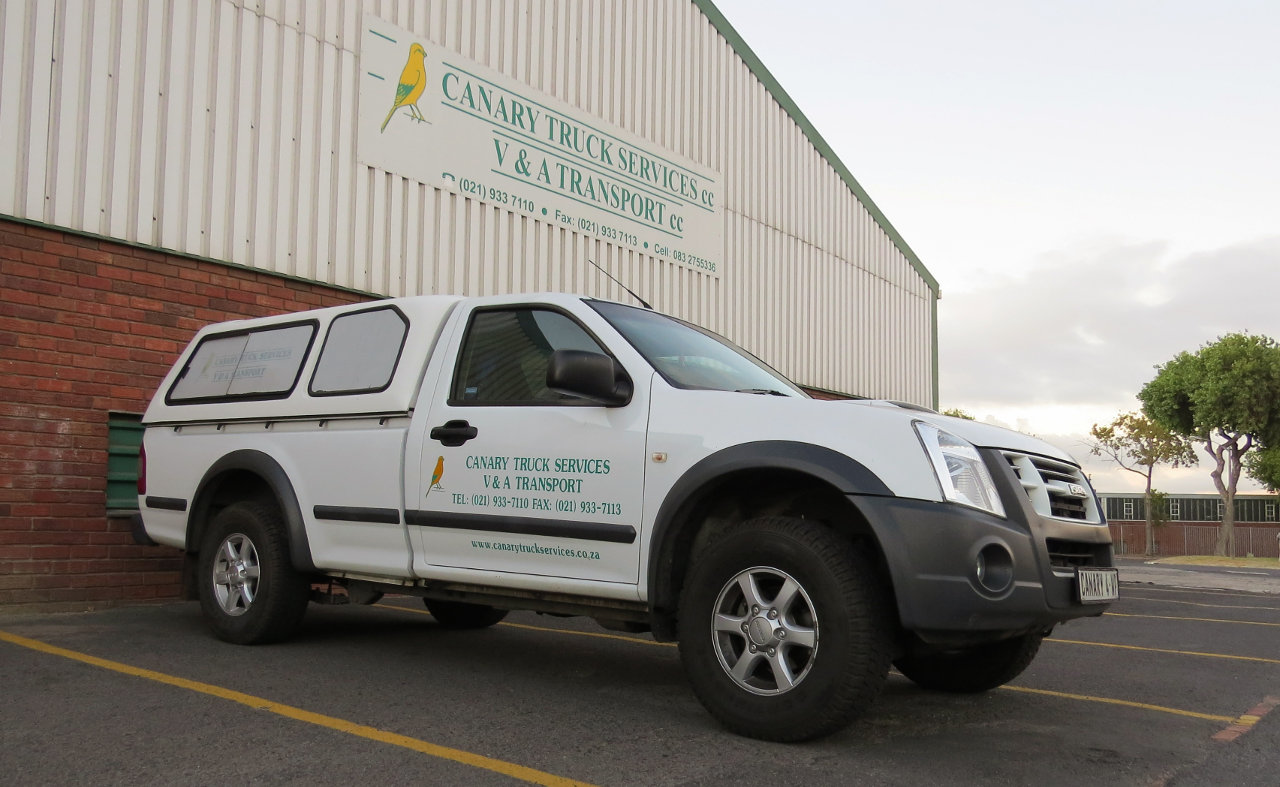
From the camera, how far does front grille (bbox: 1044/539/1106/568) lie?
4.16m

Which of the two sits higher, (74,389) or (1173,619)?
(74,389)

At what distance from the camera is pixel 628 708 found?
4660 mm

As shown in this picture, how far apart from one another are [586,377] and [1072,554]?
2166 millimetres

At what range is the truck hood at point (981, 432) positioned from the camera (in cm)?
417

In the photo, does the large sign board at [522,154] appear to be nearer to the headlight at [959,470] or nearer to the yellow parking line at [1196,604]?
the yellow parking line at [1196,604]

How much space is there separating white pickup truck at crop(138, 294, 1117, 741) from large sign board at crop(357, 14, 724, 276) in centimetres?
451

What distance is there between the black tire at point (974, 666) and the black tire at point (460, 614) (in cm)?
305

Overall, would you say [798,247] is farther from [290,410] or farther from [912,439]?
Answer: [912,439]

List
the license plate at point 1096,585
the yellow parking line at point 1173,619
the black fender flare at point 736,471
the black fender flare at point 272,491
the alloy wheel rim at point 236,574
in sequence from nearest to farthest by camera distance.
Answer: the black fender flare at point 736,471 < the license plate at point 1096,585 < the black fender flare at point 272,491 < the alloy wheel rim at point 236,574 < the yellow parking line at point 1173,619

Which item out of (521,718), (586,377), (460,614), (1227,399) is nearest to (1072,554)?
(586,377)

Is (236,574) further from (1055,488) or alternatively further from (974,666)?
(1055,488)

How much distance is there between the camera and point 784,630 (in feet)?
13.1

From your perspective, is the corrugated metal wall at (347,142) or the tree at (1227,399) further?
the tree at (1227,399)

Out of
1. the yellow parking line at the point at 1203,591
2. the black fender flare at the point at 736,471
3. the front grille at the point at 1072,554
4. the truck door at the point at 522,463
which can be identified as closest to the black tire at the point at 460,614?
the truck door at the point at 522,463
